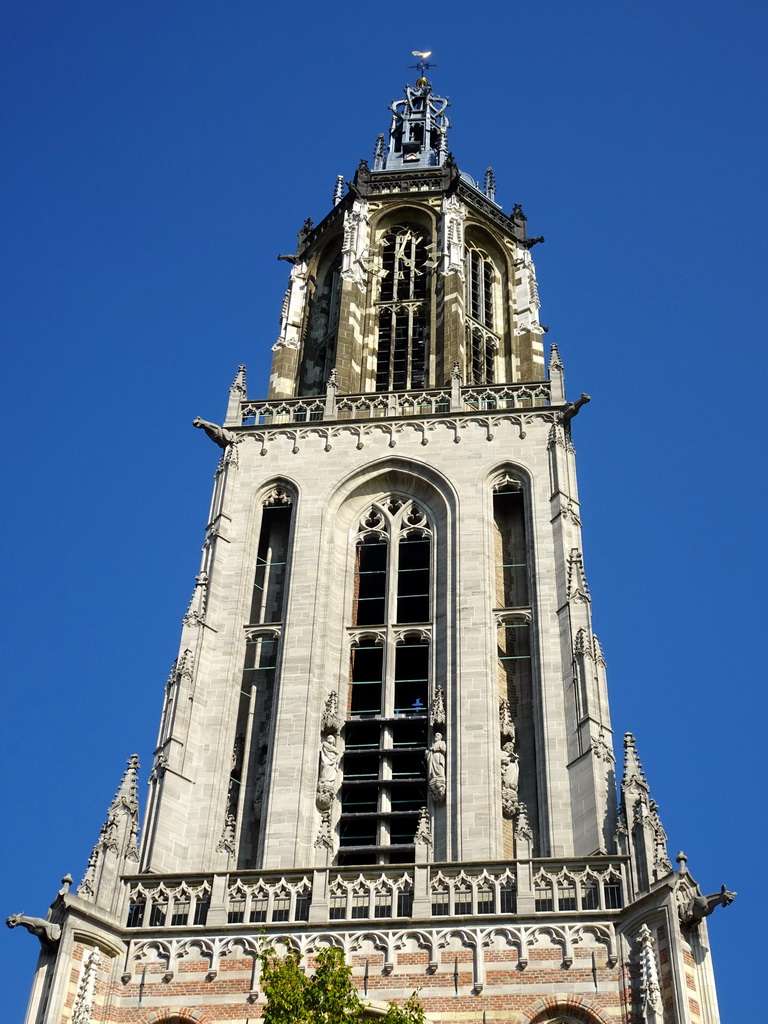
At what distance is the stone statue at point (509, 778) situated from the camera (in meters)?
27.9

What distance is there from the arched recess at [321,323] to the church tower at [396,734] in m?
0.10

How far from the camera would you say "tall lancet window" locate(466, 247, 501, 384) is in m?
41.2

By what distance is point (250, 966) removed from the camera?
961 inches

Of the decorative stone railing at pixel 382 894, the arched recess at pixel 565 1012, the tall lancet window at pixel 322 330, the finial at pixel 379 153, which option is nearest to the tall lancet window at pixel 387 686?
the decorative stone railing at pixel 382 894

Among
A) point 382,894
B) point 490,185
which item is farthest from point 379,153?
point 382,894

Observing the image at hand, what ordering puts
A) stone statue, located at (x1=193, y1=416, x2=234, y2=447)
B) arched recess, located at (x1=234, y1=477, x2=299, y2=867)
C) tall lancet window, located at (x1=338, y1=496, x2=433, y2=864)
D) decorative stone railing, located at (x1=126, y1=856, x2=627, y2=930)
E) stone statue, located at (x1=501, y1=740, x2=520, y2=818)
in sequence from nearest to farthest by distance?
decorative stone railing, located at (x1=126, y1=856, x2=627, y2=930), stone statue, located at (x1=501, y1=740, x2=520, y2=818), tall lancet window, located at (x1=338, y1=496, x2=433, y2=864), arched recess, located at (x1=234, y1=477, x2=299, y2=867), stone statue, located at (x1=193, y1=416, x2=234, y2=447)

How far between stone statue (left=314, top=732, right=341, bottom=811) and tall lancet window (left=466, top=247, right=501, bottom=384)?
13.0 meters

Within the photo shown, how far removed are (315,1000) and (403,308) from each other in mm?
25811

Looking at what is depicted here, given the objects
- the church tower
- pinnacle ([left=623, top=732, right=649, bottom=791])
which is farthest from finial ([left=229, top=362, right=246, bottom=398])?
pinnacle ([left=623, top=732, right=649, bottom=791])

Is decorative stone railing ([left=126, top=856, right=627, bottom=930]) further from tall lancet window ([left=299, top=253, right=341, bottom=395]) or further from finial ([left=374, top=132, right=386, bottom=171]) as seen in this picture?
finial ([left=374, top=132, right=386, bottom=171])

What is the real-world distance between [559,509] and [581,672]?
16.5 ft

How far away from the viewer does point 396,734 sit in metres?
30.3

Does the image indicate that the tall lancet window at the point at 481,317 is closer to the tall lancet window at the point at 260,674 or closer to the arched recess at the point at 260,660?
the arched recess at the point at 260,660

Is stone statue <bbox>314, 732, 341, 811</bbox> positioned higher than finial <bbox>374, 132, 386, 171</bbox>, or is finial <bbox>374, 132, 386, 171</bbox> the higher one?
finial <bbox>374, 132, 386, 171</bbox>
